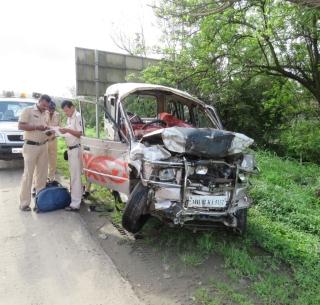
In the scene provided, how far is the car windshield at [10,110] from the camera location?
10.6m

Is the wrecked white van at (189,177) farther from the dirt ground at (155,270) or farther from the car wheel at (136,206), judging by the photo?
the dirt ground at (155,270)

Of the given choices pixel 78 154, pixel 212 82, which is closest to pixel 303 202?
pixel 78 154

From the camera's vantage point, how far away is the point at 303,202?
6.78m

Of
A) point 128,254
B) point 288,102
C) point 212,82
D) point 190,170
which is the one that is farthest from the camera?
point 288,102

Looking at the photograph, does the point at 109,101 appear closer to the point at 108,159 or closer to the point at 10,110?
the point at 108,159

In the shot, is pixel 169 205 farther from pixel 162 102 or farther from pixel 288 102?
pixel 288 102

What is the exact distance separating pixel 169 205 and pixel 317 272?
71.1 inches

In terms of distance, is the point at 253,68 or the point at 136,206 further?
the point at 253,68

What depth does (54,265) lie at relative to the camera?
425 centimetres

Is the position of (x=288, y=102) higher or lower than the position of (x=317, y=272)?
higher

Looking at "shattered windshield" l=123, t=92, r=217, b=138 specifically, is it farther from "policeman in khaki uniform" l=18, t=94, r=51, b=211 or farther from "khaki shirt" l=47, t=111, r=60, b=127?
"khaki shirt" l=47, t=111, r=60, b=127

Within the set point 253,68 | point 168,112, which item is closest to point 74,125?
point 168,112

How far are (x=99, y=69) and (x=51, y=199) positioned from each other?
7.72m

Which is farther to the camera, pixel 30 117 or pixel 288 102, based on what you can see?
pixel 288 102
